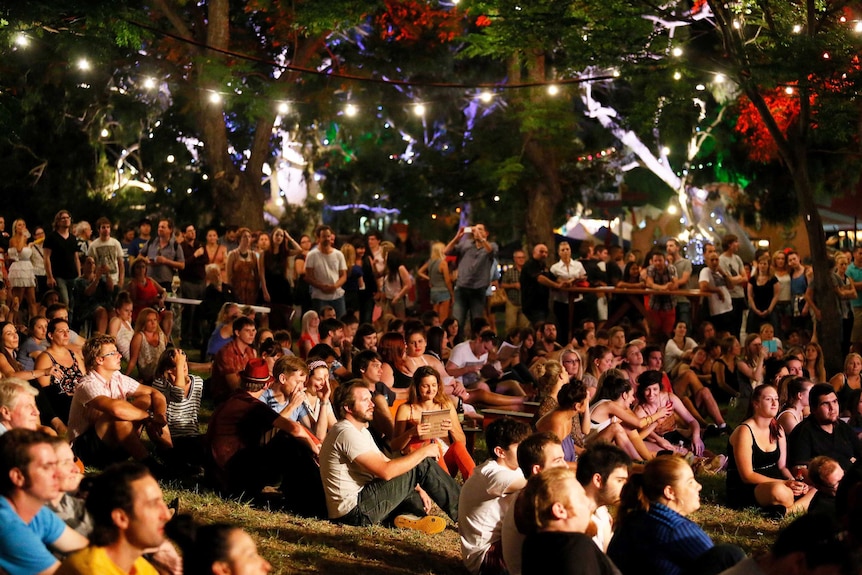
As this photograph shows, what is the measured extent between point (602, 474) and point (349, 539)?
2.04 metres

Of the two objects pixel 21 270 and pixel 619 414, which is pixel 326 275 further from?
pixel 619 414

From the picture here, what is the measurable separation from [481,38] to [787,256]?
17.7ft

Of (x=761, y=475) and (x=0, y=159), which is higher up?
(x=0, y=159)

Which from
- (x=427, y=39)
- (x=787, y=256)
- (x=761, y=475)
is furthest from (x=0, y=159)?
(x=761, y=475)

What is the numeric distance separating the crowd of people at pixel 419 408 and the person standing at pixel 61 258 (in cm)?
3

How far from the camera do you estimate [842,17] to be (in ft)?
49.3

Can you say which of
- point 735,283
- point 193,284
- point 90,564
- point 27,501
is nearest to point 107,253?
point 193,284

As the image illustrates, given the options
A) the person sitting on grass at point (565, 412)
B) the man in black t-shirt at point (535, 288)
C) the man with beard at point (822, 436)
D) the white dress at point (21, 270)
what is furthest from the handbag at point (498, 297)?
the person sitting on grass at point (565, 412)

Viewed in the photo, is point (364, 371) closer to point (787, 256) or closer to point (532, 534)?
point (532, 534)

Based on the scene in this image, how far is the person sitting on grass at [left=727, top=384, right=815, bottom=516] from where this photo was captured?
27.2 feet

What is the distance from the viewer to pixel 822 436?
8.62m

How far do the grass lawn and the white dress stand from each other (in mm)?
7520

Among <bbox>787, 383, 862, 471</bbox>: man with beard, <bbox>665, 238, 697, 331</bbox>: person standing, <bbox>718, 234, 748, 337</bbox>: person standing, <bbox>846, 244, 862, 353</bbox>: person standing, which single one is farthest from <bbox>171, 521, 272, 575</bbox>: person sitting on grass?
<bbox>665, 238, 697, 331</bbox>: person standing

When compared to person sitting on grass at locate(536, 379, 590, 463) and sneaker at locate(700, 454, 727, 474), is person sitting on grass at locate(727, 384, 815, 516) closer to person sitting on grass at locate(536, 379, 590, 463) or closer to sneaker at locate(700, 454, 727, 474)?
person sitting on grass at locate(536, 379, 590, 463)
